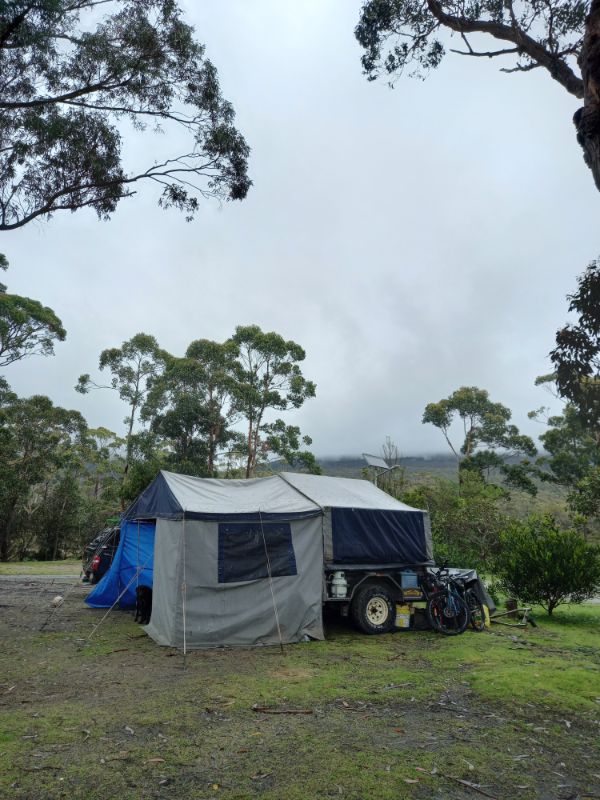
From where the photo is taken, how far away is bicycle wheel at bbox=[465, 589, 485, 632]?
32.3 ft

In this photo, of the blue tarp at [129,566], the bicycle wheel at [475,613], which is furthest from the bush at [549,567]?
the blue tarp at [129,566]

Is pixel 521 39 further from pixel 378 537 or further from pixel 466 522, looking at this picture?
pixel 466 522

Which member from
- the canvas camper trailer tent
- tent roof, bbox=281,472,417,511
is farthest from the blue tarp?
tent roof, bbox=281,472,417,511

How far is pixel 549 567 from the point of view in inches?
434

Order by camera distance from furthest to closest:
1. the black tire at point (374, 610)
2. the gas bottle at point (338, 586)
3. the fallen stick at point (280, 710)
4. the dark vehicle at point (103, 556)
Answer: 1. the dark vehicle at point (103, 556)
2. the black tire at point (374, 610)
3. the gas bottle at point (338, 586)
4. the fallen stick at point (280, 710)

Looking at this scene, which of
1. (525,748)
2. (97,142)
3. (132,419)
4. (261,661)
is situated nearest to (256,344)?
(132,419)

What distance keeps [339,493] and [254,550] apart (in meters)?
2.62

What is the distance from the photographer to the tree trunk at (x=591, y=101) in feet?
13.9

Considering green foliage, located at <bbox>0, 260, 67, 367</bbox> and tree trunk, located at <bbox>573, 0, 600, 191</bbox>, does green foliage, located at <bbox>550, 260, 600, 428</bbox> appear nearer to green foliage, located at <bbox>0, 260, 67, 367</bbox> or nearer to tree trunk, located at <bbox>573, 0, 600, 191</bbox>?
tree trunk, located at <bbox>573, 0, 600, 191</bbox>

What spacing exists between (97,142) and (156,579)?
28.6 ft

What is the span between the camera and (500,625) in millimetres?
10664

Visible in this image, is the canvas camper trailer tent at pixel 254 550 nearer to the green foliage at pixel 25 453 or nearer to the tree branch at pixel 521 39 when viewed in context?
the tree branch at pixel 521 39

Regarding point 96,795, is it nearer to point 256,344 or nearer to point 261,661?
point 261,661

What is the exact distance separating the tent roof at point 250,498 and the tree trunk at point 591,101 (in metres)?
6.52
